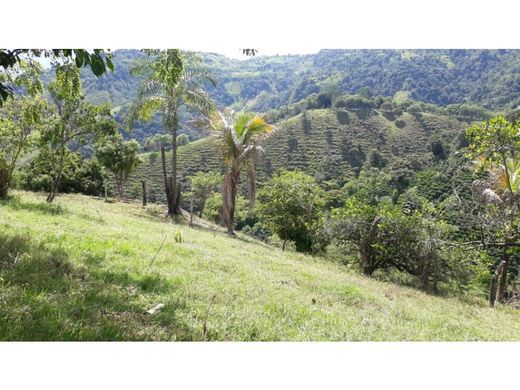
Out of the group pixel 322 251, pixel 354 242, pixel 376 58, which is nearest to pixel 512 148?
pixel 354 242

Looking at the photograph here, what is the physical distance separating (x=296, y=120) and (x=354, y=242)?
286 feet

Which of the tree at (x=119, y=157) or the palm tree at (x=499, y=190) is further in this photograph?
the tree at (x=119, y=157)

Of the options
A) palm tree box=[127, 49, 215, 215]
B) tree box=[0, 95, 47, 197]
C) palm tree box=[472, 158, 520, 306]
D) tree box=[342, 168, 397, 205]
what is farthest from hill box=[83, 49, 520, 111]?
tree box=[0, 95, 47, 197]

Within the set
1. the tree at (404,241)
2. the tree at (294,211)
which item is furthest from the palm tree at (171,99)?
the tree at (404,241)

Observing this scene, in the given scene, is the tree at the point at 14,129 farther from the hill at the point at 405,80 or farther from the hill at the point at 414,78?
the hill at the point at 414,78

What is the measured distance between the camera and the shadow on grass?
10.0 ft

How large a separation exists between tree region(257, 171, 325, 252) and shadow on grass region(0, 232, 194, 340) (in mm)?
16002

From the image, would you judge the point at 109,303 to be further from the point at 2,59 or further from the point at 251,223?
the point at 251,223

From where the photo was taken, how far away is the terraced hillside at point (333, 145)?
254 feet

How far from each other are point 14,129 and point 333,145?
80.5 m

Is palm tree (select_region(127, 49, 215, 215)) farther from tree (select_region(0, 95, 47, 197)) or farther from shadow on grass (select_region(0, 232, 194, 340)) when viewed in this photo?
shadow on grass (select_region(0, 232, 194, 340))

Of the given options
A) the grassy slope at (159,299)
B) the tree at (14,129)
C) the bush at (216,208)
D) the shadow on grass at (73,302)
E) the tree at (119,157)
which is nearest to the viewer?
the shadow on grass at (73,302)

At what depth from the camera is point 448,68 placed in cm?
14462

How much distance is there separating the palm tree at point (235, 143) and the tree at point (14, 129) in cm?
722
